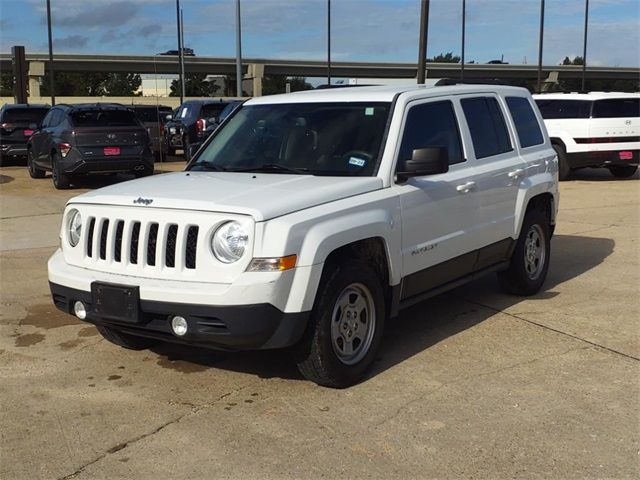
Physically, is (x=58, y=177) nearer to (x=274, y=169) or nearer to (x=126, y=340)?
(x=126, y=340)

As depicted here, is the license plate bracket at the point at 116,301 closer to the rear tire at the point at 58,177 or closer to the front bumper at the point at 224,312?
the front bumper at the point at 224,312

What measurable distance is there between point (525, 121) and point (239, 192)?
3476 mm

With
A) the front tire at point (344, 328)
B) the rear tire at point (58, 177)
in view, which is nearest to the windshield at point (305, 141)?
the front tire at point (344, 328)

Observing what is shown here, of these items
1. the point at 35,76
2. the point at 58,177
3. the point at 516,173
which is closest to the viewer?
the point at 516,173

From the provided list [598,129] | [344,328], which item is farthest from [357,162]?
[598,129]

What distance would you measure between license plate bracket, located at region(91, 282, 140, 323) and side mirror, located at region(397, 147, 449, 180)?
1933 mm

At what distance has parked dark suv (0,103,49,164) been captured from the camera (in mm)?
19922

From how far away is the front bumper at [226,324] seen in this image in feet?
13.2

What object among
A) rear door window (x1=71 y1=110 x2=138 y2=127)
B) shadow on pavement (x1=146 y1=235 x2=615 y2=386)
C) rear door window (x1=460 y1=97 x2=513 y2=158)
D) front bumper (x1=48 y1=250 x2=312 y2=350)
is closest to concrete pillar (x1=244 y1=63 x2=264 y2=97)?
rear door window (x1=71 y1=110 x2=138 y2=127)

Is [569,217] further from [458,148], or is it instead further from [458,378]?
[458,378]

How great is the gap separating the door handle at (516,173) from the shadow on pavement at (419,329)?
1.14 meters

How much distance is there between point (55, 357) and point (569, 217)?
28.5ft

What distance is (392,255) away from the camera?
190 inches

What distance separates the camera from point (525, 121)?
6824 mm
